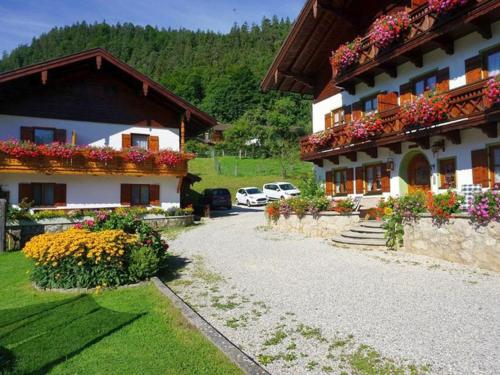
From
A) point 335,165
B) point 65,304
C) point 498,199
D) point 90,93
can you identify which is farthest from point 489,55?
point 90,93

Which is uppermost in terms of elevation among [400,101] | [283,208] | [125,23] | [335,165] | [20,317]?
[125,23]

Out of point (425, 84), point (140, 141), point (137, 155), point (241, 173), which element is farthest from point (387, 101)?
point (241, 173)

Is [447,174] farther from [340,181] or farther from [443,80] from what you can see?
[340,181]

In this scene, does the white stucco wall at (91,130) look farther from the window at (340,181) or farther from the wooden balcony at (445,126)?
the wooden balcony at (445,126)

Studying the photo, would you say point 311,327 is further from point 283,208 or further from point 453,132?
point 283,208

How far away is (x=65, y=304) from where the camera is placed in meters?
7.07

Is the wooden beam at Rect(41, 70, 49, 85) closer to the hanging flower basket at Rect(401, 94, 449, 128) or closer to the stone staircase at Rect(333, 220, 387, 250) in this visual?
the stone staircase at Rect(333, 220, 387, 250)

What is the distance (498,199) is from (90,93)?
60.0ft

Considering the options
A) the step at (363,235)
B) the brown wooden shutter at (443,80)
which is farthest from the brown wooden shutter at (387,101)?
the step at (363,235)

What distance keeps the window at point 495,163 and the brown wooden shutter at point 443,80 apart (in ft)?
8.35

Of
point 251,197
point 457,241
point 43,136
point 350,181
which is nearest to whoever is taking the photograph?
point 457,241

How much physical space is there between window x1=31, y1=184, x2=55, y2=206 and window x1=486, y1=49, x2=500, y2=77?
18.1m

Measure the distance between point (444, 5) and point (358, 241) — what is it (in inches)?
296

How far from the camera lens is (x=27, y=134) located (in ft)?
59.6
